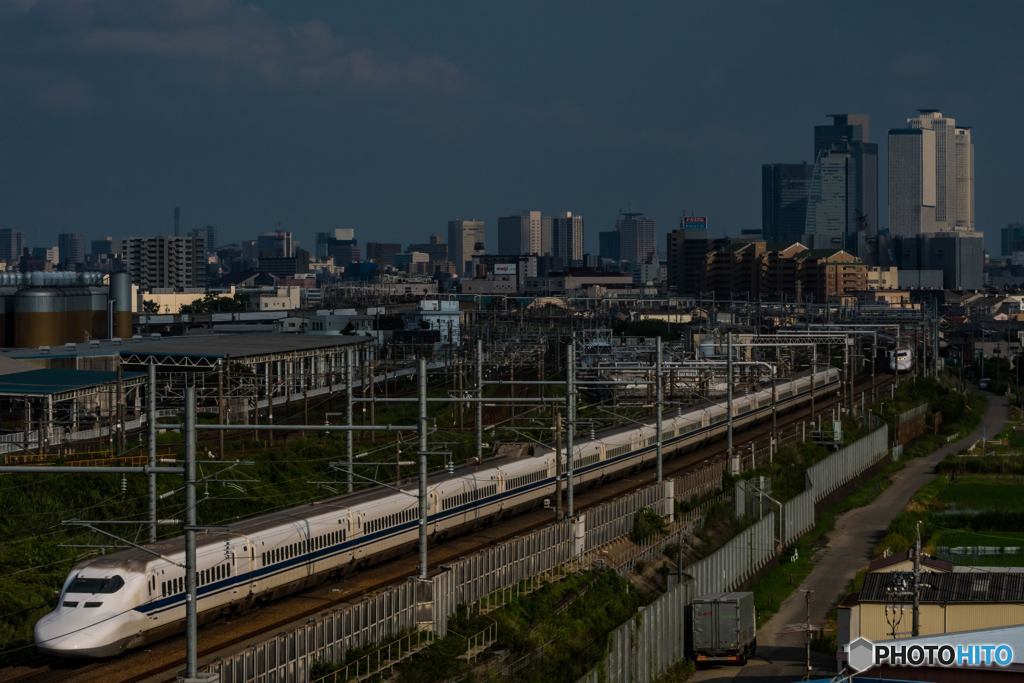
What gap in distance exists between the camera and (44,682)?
2280cm

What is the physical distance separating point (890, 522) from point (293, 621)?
972 inches

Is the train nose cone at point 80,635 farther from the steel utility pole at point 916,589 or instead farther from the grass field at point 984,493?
the grass field at point 984,493

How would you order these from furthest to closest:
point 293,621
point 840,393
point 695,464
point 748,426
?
1. point 840,393
2. point 748,426
3. point 695,464
4. point 293,621

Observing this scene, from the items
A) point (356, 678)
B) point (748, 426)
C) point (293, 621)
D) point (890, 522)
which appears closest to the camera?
point (356, 678)

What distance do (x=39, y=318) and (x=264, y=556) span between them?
226ft

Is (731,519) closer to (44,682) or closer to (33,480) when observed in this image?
(33,480)

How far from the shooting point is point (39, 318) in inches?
3661

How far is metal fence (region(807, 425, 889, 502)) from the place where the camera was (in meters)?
50.3

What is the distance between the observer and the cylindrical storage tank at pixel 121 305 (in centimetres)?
10069

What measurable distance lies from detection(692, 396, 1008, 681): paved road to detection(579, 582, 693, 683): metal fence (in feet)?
2.75

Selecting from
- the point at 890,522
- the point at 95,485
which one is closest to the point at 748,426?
the point at 890,522

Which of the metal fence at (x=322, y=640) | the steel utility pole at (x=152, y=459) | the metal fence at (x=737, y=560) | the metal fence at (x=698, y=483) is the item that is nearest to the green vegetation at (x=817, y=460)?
the metal fence at (x=737, y=560)
